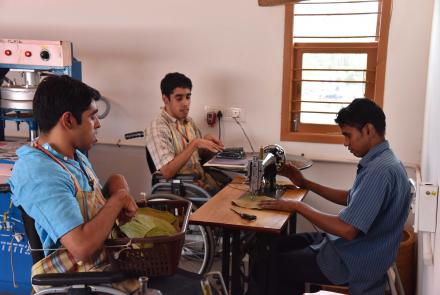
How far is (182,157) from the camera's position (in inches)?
113

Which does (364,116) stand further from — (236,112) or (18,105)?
(18,105)

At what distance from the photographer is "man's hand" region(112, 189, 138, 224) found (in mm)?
1540

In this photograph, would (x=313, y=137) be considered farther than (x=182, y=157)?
Yes

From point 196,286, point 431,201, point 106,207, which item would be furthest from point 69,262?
point 431,201

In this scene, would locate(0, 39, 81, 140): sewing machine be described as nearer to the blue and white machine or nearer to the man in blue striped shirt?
the blue and white machine

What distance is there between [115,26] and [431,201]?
9.09 feet

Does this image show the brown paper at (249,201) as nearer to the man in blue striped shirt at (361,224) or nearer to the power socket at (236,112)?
the man in blue striped shirt at (361,224)

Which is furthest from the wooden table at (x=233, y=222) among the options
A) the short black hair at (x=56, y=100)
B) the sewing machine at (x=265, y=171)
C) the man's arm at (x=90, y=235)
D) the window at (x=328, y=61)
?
the window at (x=328, y=61)

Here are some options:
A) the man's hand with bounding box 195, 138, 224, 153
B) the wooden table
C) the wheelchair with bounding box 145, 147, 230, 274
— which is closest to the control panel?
the wheelchair with bounding box 145, 147, 230, 274

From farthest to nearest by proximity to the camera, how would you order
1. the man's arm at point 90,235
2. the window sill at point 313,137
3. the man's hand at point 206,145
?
1. the window sill at point 313,137
2. the man's hand at point 206,145
3. the man's arm at point 90,235


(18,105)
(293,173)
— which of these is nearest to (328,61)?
(293,173)

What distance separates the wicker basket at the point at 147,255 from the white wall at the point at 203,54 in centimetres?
204

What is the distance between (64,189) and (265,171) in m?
1.22

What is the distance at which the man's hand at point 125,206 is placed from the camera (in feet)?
5.05
